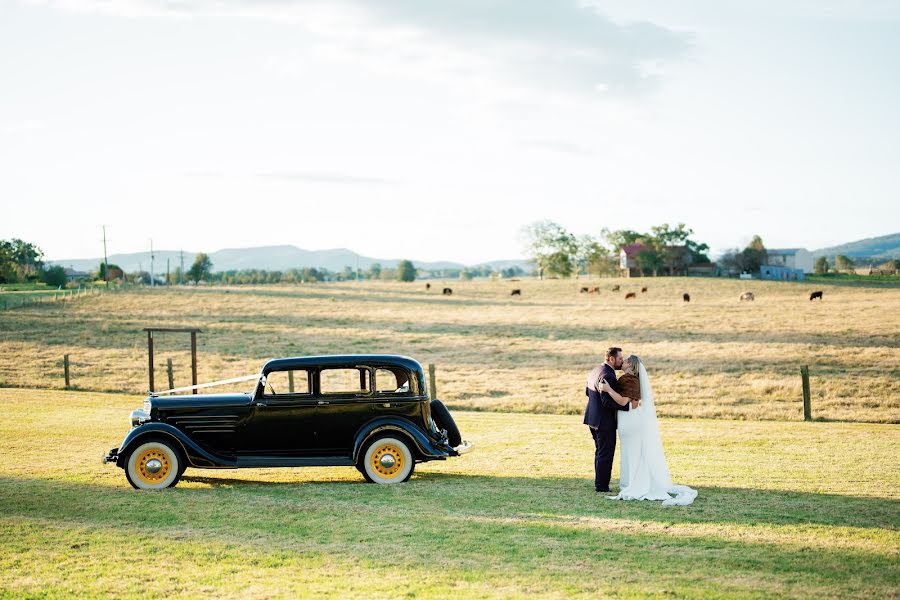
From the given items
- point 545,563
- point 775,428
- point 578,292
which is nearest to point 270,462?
point 545,563

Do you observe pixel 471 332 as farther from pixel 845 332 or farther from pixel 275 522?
pixel 275 522

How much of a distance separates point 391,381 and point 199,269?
13875cm

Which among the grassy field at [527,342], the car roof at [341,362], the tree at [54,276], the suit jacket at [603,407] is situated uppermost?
the tree at [54,276]

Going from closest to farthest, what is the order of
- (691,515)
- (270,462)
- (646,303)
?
(691,515) < (270,462) < (646,303)

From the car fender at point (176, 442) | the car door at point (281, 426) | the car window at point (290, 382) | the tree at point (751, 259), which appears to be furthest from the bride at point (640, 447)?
the tree at point (751, 259)

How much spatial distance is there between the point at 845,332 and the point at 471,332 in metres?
21.7

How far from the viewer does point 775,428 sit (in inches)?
766

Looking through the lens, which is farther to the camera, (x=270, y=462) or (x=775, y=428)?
(x=775, y=428)

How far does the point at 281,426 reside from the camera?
12414 millimetres

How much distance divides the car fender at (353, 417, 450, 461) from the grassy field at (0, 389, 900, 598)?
0.55m

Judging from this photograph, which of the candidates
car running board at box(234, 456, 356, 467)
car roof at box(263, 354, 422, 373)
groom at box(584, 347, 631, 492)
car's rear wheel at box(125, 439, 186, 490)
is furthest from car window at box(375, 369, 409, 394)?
car's rear wheel at box(125, 439, 186, 490)

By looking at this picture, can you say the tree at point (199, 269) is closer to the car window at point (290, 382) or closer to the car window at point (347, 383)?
the car window at point (290, 382)

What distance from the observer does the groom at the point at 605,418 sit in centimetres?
1175

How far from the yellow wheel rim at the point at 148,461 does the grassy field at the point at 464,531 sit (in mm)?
357
